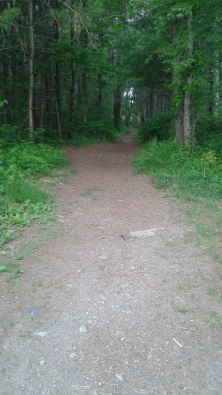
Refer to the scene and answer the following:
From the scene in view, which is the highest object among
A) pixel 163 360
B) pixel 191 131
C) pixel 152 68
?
pixel 152 68

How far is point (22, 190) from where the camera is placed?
7.00 meters

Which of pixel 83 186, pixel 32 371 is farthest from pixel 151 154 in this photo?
pixel 32 371

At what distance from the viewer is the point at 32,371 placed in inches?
111

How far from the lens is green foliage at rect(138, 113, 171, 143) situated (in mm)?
17609

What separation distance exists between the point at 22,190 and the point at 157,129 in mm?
12646

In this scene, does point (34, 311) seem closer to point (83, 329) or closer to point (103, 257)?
point (83, 329)

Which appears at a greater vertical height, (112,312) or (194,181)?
(194,181)

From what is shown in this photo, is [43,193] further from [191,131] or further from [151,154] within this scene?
[191,131]

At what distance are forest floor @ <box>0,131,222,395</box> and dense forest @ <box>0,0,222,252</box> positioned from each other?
4.06 feet

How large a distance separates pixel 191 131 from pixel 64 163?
170 inches

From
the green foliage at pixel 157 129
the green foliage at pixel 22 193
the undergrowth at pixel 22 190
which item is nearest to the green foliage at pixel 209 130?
the green foliage at pixel 157 129

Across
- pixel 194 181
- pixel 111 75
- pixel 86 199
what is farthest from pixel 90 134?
pixel 86 199

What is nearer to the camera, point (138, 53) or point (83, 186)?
point (83, 186)

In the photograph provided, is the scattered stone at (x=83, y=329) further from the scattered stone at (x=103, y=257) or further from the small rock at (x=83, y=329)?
the scattered stone at (x=103, y=257)
